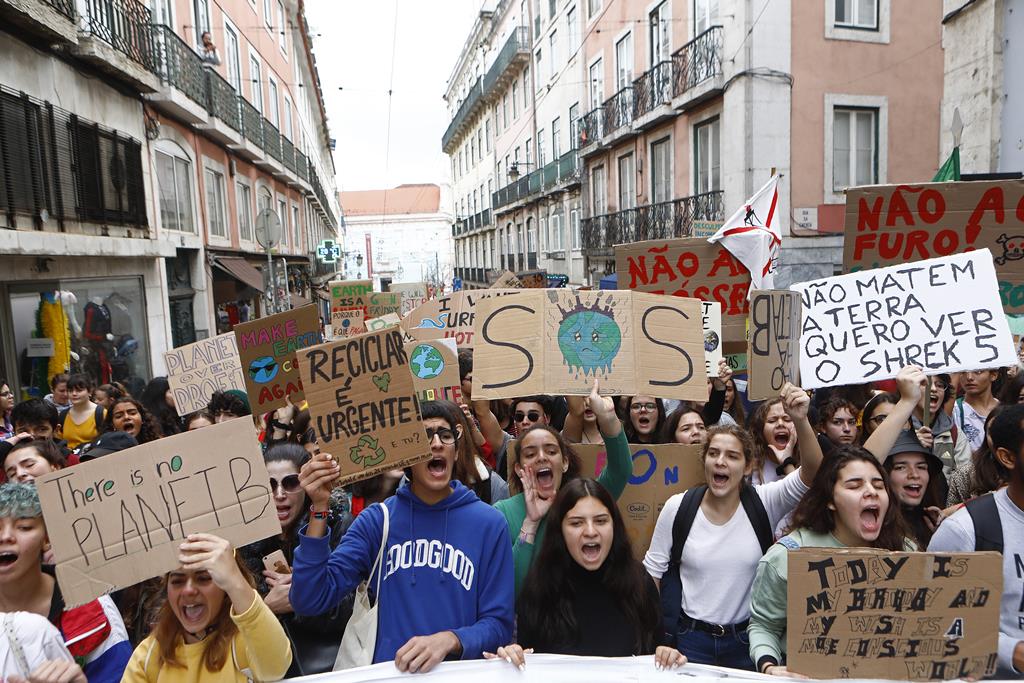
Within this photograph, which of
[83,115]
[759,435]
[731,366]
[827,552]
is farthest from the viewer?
[83,115]

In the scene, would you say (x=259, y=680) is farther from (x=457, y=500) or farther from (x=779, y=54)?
(x=779, y=54)

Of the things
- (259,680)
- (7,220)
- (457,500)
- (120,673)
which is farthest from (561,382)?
(7,220)

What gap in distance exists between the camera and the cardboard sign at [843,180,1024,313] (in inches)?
175

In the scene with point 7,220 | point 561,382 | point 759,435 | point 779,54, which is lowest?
point 759,435

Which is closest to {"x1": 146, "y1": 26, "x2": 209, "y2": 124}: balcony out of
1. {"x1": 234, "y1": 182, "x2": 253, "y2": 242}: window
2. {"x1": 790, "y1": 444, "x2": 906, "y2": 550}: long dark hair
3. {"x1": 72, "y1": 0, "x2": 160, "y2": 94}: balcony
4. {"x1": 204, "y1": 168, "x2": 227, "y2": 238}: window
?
{"x1": 72, "y1": 0, "x2": 160, "y2": 94}: balcony

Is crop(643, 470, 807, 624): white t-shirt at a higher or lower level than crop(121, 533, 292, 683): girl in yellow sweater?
lower

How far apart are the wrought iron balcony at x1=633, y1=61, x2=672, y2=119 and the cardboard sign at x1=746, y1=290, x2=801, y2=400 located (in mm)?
12475

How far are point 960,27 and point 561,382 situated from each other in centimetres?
814

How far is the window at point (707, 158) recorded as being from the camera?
1417 cm

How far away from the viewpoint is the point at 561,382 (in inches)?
143

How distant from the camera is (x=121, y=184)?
1091cm

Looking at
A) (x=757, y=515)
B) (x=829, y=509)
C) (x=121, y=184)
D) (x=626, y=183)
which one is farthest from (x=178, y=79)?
(x=829, y=509)

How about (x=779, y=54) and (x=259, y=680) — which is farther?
(x=779, y=54)

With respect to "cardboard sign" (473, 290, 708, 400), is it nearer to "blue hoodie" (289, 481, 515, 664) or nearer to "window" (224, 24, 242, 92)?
"blue hoodie" (289, 481, 515, 664)
